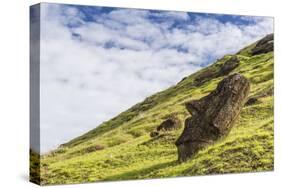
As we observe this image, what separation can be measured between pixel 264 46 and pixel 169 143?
2.76 metres

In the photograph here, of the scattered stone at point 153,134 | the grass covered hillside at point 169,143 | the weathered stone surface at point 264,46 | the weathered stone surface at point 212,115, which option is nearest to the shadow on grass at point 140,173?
the grass covered hillside at point 169,143

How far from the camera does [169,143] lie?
13.2 m

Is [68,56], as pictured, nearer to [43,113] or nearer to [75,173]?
[43,113]

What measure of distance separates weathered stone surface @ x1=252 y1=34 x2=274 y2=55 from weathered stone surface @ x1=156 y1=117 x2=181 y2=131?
2.11 meters

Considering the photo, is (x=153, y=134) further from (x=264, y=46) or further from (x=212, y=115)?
(x=264, y=46)

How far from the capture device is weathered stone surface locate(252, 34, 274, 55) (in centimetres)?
1405

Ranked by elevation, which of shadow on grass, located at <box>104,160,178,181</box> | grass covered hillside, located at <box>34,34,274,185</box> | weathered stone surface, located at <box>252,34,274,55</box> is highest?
weathered stone surface, located at <box>252,34,274,55</box>

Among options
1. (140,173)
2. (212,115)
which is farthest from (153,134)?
(212,115)

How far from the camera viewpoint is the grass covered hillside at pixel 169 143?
12367 mm

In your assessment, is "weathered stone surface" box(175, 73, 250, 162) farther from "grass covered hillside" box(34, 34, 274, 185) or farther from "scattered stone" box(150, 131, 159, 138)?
"scattered stone" box(150, 131, 159, 138)

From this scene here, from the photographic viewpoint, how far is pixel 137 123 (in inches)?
509

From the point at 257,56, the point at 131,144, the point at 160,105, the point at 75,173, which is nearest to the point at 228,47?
the point at 257,56

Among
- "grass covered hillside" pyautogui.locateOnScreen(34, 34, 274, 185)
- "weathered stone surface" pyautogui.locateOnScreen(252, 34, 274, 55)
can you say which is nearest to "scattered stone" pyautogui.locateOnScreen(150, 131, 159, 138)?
"grass covered hillside" pyautogui.locateOnScreen(34, 34, 274, 185)

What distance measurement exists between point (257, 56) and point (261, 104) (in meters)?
0.92
